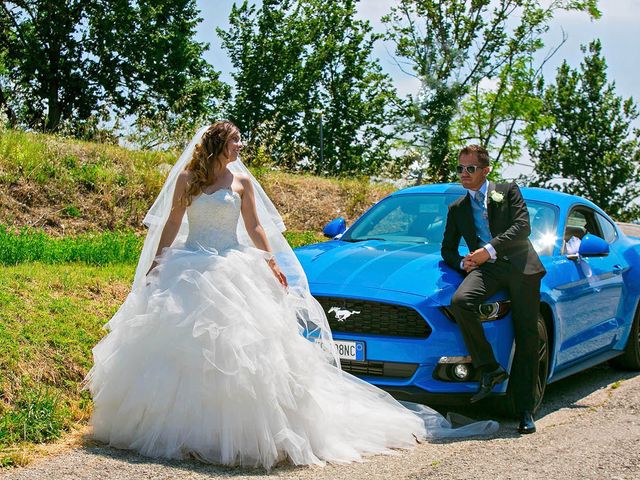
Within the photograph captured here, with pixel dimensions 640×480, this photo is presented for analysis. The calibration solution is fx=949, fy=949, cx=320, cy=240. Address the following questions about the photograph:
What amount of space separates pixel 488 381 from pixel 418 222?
2.07 metres

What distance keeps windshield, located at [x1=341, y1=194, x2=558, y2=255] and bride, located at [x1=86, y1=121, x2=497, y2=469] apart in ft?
6.07

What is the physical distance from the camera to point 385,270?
7188mm

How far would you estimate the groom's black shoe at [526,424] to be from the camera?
22.2 feet

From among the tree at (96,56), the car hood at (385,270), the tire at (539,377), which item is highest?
the tree at (96,56)

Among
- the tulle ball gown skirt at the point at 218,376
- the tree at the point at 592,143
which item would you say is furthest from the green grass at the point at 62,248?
the tree at the point at 592,143

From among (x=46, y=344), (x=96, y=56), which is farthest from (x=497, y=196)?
(x=96, y=56)

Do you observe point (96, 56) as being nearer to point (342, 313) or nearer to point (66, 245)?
point (66, 245)

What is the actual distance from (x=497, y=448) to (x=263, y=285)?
187 cm

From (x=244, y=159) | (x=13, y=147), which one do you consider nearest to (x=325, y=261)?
(x=13, y=147)

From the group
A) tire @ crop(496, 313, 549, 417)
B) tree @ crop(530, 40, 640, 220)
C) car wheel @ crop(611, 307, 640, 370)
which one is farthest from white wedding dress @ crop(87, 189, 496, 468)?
tree @ crop(530, 40, 640, 220)

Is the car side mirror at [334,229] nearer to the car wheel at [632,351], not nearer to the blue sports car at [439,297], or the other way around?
the blue sports car at [439,297]

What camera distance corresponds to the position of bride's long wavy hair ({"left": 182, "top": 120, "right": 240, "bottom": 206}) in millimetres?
6281

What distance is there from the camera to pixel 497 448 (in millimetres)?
6238

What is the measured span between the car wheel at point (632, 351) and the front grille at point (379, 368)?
3542mm
